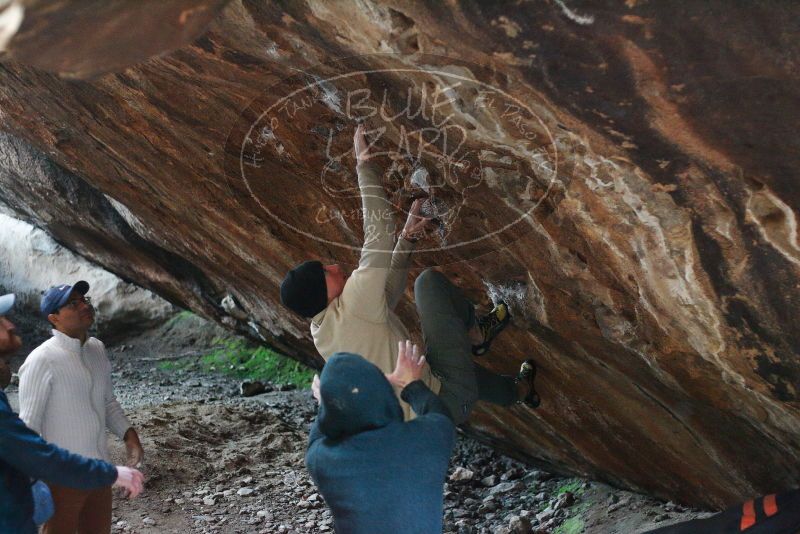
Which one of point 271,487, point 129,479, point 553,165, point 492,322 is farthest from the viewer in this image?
point 271,487

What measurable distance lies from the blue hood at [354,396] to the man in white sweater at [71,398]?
1.61 metres

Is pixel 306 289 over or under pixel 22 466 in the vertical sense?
over

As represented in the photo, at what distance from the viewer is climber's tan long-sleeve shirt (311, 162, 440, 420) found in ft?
11.9

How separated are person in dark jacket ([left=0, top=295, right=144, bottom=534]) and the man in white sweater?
66 cm

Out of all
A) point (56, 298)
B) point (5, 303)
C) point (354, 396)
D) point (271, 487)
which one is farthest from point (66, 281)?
point (354, 396)

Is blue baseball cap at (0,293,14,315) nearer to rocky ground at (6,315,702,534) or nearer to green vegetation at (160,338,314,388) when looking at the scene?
rocky ground at (6,315,702,534)

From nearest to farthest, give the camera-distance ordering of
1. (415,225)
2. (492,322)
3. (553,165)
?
(553,165)
(415,225)
(492,322)

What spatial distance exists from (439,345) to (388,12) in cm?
178

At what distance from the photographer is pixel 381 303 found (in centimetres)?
366

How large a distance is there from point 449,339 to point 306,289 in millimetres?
753

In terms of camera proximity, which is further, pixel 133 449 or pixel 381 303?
pixel 133 449

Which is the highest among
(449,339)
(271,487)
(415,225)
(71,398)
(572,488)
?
(415,225)

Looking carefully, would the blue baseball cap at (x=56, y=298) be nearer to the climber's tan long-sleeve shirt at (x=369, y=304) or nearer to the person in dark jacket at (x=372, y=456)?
the climber's tan long-sleeve shirt at (x=369, y=304)

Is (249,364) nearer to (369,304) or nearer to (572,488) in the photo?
(572,488)
